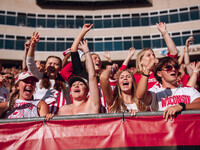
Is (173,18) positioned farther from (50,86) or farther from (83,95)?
(83,95)

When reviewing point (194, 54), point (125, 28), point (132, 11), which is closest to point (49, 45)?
point (125, 28)

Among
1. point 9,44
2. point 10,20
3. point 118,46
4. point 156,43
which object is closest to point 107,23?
point 118,46

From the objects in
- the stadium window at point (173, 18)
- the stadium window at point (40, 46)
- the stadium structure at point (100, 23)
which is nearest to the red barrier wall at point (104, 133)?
the stadium structure at point (100, 23)

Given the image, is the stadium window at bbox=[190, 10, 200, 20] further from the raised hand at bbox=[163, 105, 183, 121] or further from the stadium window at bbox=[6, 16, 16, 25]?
the raised hand at bbox=[163, 105, 183, 121]

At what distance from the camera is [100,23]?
28.1m

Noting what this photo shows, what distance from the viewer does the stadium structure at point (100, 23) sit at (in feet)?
87.5

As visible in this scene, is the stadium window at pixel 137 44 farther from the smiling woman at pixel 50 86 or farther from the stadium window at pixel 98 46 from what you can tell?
the smiling woman at pixel 50 86

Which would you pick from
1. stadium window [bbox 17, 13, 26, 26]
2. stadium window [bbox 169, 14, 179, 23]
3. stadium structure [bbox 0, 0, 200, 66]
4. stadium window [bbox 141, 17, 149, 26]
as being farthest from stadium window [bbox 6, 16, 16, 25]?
stadium window [bbox 169, 14, 179, 23]

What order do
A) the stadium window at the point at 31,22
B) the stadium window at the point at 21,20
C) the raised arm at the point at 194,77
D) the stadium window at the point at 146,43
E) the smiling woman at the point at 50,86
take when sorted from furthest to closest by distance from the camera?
1. the stadium window at the point at 31,22
2. the stadium window at the point at 146,43
3. the stadium window at the point at 21,20
4. the smiling woman at the point at 50,86
5. the raised arm at the point at 194,77

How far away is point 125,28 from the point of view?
2825cm

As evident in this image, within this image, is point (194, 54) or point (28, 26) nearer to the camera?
point (194, 54)

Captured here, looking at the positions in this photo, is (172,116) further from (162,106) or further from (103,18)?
(103,18)

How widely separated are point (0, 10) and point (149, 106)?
29.1 m

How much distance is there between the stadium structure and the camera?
26656 mm
